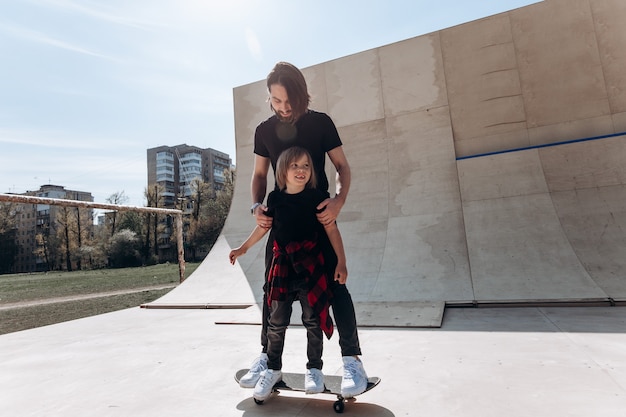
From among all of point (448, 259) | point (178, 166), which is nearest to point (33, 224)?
point (178, 166)

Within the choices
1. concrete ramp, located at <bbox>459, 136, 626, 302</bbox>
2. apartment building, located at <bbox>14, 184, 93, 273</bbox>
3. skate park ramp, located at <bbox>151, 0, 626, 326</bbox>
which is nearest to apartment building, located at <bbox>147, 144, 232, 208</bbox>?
apartment building, located at <bbox>14, 184, 93, 273</bbox>

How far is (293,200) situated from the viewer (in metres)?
1.61

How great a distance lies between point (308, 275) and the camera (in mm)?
1587

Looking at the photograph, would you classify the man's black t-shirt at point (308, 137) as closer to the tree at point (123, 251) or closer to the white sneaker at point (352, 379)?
the white sneaker at point (352, 379)

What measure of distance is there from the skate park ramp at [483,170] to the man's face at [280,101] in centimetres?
259

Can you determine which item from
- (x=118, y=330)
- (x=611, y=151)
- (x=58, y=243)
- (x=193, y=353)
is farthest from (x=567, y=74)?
(x=58, y=243)

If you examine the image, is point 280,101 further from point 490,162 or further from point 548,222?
point 490,162

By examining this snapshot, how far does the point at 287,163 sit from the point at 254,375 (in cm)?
111

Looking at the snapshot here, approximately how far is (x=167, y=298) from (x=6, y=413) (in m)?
3.94

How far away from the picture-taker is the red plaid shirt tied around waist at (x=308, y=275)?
1.56m

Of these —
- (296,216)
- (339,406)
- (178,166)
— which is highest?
(178,166)

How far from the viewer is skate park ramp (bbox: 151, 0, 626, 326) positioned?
418cm

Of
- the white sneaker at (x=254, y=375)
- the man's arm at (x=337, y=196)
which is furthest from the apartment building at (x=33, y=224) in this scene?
the man's arm at (x=337, y=196)

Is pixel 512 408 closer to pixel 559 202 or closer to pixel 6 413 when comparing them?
pixel 6 413
